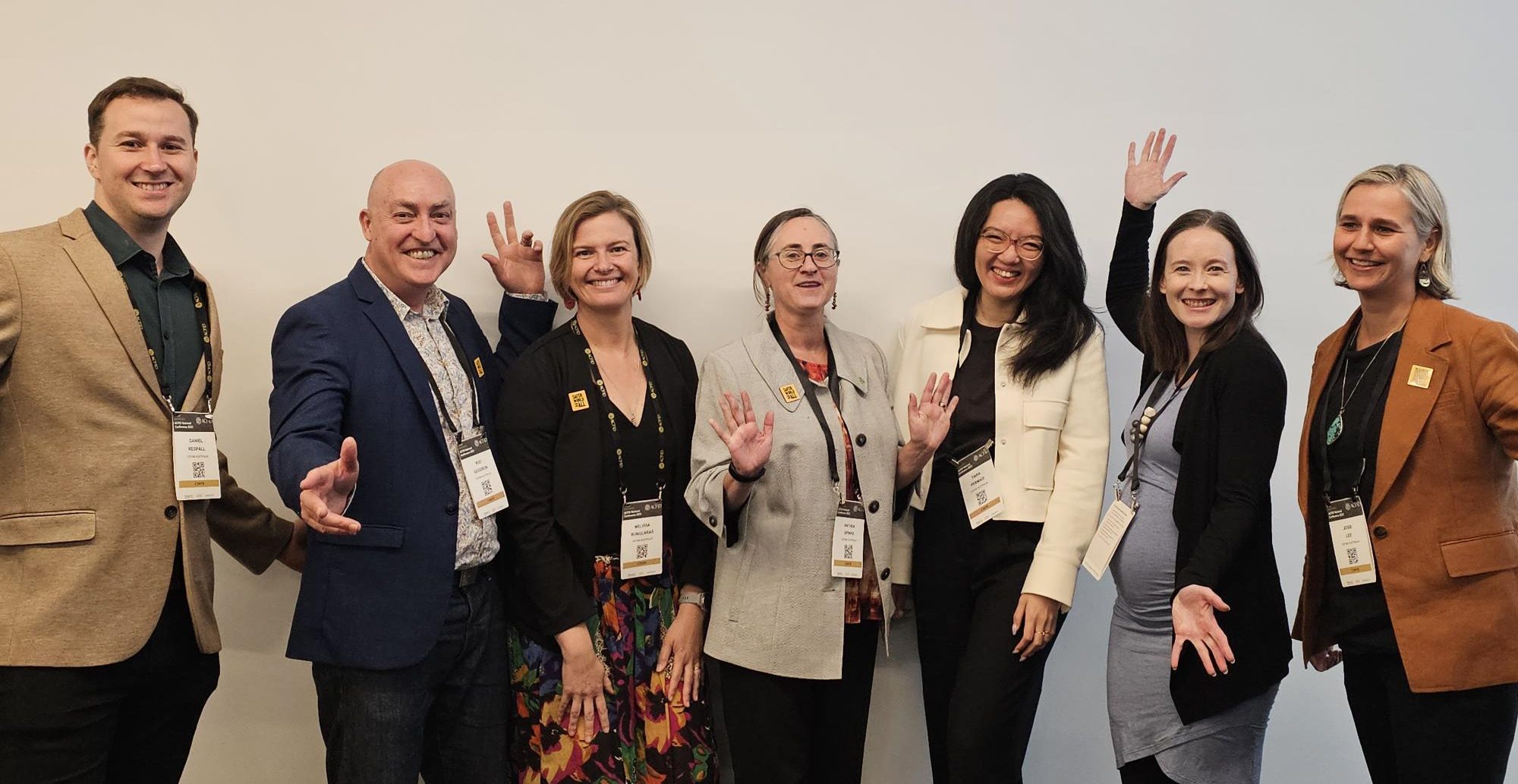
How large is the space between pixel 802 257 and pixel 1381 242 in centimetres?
136

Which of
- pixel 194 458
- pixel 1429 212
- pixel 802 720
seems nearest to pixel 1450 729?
pixel 1429 212

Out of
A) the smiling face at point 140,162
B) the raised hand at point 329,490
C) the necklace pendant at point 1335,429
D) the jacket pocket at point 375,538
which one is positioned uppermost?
the smiling face at point 140,162

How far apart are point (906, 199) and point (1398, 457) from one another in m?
1.59

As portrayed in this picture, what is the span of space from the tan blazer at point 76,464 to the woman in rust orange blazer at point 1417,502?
2.63 meters

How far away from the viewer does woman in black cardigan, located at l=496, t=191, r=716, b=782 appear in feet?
8.55

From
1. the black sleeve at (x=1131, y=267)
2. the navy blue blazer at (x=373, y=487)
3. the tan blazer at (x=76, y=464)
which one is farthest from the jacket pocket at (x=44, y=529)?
the black sleeve at (x=1131, y=267)

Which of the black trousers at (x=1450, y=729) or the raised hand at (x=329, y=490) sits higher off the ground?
the raised hand at (x=329, y=490)

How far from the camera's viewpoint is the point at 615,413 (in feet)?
8.85

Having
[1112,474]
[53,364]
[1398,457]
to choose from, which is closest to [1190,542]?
[1398,457]

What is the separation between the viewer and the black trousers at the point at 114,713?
84.2 inches

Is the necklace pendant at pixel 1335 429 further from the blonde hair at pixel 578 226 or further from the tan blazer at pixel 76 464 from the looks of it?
the tan blazer at pixel 76 464

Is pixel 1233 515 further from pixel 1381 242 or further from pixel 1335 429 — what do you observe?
pixel 1381 242

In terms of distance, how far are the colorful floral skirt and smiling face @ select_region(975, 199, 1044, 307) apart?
121 centimetres

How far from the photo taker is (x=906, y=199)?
3324 millimetres
